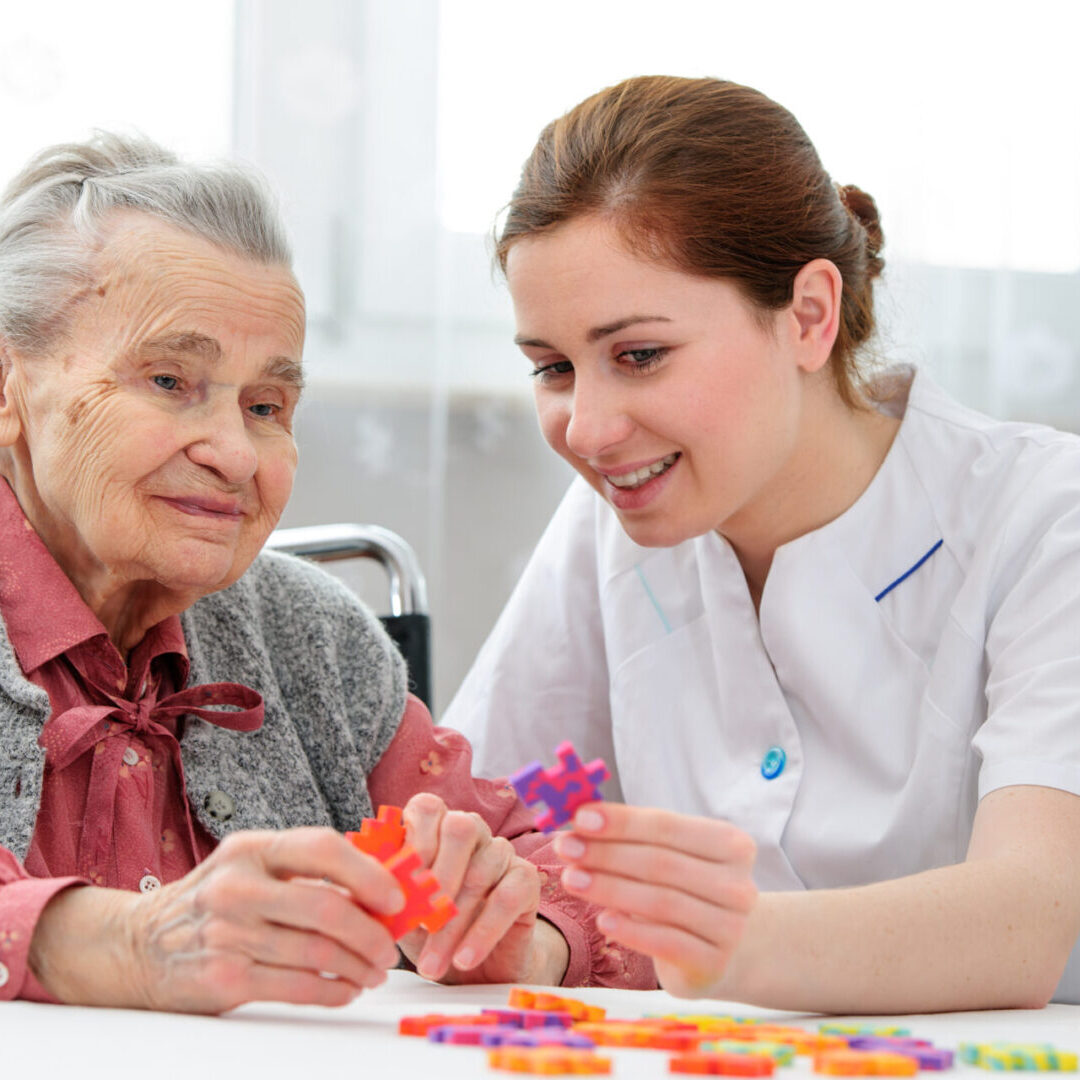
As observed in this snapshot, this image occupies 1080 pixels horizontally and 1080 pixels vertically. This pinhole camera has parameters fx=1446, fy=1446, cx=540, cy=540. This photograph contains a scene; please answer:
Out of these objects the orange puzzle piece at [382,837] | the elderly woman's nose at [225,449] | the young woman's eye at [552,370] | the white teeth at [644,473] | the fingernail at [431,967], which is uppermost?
the young woman's eye at [552,370]

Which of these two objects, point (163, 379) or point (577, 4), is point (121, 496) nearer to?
point (163, 379)

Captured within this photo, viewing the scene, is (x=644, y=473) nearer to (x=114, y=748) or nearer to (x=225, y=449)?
(x=225, y=449)

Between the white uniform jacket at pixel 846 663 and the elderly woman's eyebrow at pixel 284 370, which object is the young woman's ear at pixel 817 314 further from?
the elderly woman's eyebrow at pixel 284 370

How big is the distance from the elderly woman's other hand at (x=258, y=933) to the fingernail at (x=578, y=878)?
108 mm

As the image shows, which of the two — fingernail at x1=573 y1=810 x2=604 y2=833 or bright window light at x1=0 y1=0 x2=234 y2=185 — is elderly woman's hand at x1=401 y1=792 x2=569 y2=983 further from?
bright window light at x1=0 y1=0 x2=234 y2=185

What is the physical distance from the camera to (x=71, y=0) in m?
2.34

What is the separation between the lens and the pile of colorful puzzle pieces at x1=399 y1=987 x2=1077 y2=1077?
0.72 meters

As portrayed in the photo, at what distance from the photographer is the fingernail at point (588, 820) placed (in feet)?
2.93

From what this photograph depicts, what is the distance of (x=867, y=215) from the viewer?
1694 mm

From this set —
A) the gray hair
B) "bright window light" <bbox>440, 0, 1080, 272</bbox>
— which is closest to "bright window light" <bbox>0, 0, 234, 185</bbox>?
"bright window light" <bbox>440, 0, 1080, 272</bbox>

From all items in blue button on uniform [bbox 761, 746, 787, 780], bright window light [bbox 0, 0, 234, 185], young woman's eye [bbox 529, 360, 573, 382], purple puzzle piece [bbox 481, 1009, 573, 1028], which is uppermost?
bright window light [bbox 0, 0, 234, 185]

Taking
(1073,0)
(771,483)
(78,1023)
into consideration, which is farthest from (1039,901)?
(1073,0)

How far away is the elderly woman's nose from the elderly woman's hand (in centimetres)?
33

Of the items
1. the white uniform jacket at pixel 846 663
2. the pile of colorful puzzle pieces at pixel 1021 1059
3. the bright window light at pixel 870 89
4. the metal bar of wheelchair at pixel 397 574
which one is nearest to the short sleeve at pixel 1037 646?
the white uniform jacket at pixel 846 663
